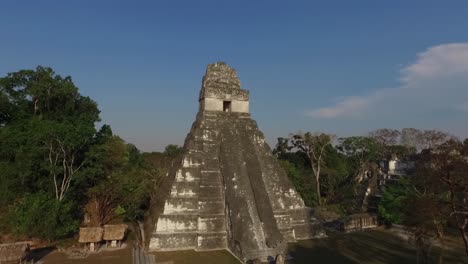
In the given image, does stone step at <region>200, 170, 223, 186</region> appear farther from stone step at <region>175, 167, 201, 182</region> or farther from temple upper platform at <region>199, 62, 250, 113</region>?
temple upper platform at <region>199, 62, 250, 113</region>

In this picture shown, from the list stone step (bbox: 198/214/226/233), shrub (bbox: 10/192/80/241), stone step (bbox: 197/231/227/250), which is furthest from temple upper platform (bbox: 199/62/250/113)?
shrub (bbox: 10/192/80/241)

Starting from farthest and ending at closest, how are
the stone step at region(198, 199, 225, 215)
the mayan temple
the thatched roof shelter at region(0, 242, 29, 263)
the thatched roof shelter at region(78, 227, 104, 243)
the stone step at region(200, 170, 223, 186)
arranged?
the stone step at region(200, 170, 223, 186)
the stone step at region(198, 199, 225, 215)
the thatched roof shelter at region(78, 227, 104, 243)
the mayan temple
the thatched roof shelter at region(0, 242, 29, 263)

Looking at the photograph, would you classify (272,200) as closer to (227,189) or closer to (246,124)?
(227,189)

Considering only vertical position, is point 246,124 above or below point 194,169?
above

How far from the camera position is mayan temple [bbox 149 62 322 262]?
499 inches

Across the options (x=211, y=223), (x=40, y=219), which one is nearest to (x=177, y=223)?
(x=211, y=223)

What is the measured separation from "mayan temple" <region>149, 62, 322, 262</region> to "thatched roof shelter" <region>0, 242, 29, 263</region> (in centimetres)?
450

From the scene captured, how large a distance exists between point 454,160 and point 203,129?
10.2 m

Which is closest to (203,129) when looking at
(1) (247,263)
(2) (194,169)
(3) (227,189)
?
(2) (194,169)

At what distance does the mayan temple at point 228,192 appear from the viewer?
41.6 feet

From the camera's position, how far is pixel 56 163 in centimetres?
1764

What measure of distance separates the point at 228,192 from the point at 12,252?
26.5 feet

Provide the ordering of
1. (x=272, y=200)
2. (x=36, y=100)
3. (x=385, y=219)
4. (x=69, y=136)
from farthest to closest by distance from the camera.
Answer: (x=36, y=100) → (x=385, y=219) → (x=69, y=136) → (x=272, y=200)

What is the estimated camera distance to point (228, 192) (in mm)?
13500
